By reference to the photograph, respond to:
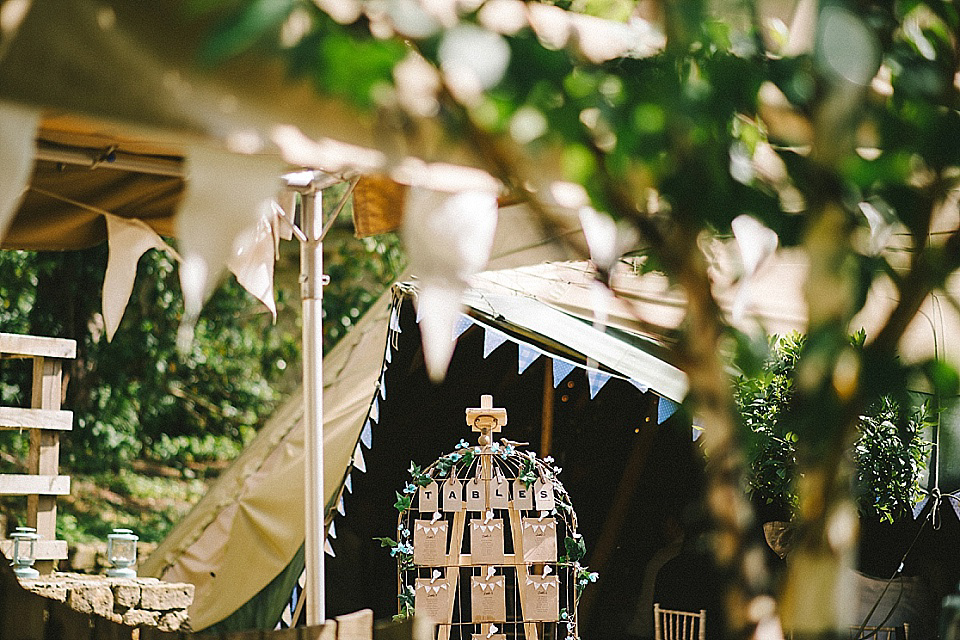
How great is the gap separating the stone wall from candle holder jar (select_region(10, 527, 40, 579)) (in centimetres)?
6

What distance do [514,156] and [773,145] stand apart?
0.82 feet

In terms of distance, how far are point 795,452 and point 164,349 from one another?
24.5 feet

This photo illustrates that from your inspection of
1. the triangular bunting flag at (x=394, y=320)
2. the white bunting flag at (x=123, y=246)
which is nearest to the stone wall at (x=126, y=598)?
the white bunting flag at (x=123, y=246)

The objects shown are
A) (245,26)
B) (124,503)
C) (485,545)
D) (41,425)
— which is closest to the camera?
(245,26)

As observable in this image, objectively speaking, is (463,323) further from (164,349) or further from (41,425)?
(164,349)

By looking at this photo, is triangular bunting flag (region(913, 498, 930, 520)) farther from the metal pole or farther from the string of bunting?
the metal pole

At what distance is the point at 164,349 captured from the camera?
397 inches

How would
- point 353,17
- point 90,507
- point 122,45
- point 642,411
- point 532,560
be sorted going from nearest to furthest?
point 353,17
point 122,45
point 532,560
point 642,411
point 90,507

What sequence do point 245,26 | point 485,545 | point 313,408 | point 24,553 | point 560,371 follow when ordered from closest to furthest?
point 245,26 → point 313,408 → point 24,553 → point 485,545 → point 560,371

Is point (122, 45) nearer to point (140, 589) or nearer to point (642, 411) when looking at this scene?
point (140, 589)

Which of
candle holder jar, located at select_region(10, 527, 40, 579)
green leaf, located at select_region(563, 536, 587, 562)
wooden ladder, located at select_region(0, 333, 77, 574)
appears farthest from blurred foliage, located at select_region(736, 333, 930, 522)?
wooden ladder, located at select_region(0, 333, 77, 574)

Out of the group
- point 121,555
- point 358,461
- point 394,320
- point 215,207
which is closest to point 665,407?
point 394,320

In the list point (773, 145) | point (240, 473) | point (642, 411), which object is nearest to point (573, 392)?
point (642, 411)

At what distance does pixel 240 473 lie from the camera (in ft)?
20.1
